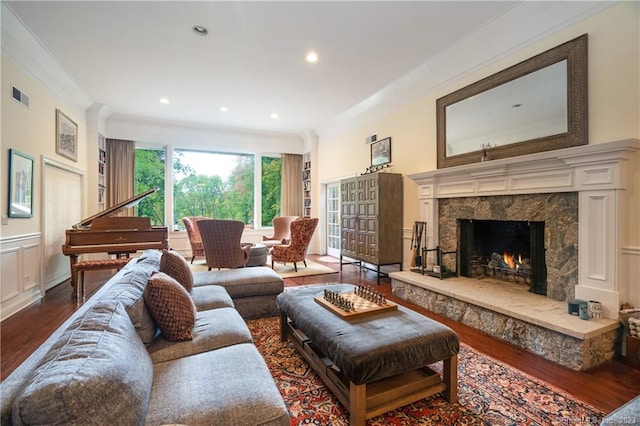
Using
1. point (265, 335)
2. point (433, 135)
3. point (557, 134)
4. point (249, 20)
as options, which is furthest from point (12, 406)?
point (433, 135)

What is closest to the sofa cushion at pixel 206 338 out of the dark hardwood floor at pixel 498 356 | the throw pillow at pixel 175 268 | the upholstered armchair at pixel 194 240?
the throw pillow at pixel 175 268

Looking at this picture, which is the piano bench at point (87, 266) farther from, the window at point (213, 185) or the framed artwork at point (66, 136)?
the window at point (213, 185)

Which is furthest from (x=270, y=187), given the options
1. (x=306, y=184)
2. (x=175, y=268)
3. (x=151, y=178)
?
(x=175, y=268)

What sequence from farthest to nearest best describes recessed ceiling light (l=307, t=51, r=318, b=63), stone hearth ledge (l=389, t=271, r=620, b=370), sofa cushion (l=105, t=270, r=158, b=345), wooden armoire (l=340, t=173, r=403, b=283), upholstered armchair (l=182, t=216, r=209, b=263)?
upholstered armchair (l=182, t=216, r=209, b=263), wooden armoire (l=340, t=173, r=403, b=283), recessed ceiling light (l=307, t=51, r=318, b=63), stone hearth ledge (l=389, t=271, r=620, b=370), sofa cushion (l=105, t=270, r=158, b=345)

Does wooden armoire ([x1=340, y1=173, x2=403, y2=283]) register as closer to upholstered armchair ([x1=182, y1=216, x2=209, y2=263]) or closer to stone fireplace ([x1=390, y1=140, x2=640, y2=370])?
stone fireplace ([x1=390, y1=140, x2=640, y2=370])

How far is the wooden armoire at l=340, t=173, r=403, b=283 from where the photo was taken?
15.4 feet

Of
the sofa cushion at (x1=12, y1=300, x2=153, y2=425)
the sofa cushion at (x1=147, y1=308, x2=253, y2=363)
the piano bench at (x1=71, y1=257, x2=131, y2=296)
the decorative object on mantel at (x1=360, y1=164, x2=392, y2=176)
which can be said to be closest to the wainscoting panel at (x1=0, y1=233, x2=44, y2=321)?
the piano bench at (x1=71, y1=257, x2=131, y2=296)

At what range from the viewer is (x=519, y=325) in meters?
2.56

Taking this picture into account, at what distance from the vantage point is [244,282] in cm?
316

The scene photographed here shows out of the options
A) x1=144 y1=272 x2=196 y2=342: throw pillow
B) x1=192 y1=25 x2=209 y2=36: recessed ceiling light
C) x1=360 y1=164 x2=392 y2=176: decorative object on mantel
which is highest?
x1=192 y1=25 x2=209 y2=36: recessed ceiling light

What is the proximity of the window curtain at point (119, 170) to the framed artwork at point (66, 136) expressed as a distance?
1271 millimetres

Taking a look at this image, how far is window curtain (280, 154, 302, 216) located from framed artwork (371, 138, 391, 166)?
3.01 meters

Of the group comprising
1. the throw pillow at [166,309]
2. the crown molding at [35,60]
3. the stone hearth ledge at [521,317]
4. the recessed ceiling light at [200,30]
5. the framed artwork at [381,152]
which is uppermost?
the recessed ceiling light at [200,30]

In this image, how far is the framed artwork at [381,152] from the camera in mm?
5250
